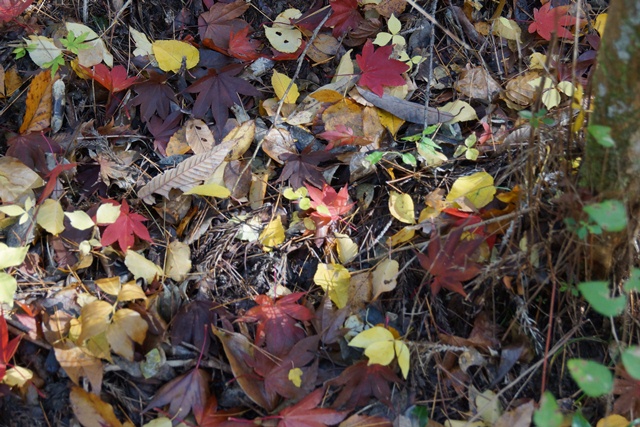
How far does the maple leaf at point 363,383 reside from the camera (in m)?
1.36

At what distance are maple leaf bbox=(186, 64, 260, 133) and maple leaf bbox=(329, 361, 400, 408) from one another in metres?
0.87

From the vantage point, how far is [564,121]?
65.4 inches

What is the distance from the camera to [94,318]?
4.60 feet

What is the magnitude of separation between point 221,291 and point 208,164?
37cm

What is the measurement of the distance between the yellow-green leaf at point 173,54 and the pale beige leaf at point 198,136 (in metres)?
0.21

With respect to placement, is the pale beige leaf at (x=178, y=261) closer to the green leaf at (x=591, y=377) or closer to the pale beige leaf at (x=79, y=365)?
the pale beige leaf at (x=79, y=365)

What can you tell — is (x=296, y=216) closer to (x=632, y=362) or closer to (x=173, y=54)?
(x=173, y=54)

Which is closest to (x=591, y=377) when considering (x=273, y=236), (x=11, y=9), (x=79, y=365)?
(x=273, y=236)

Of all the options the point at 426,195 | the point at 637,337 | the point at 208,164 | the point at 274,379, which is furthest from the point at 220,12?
the point at 637,337

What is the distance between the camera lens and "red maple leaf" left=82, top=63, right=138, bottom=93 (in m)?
1.77

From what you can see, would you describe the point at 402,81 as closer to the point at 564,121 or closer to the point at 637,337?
the point at 564,121

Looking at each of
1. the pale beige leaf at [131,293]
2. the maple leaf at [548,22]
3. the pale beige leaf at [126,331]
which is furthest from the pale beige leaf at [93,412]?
the maple leaf at [548,22]

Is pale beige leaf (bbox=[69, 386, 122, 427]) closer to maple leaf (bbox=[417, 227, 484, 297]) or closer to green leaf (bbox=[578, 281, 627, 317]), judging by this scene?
maple leaf (bbox=[417, 227, 484, 297])

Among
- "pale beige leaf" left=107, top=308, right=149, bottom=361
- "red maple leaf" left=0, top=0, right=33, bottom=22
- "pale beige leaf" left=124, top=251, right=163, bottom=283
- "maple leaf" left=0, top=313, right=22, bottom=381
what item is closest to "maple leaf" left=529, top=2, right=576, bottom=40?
"pale beige leaf" left=124, top=251, right=163, bottom=283
